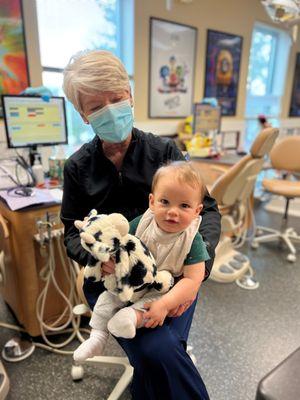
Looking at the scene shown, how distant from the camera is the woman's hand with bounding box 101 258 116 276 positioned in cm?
83

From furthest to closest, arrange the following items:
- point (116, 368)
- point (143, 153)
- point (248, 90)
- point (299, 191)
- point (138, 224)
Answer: point (248, 90), point (299, 191), point (116, 368), point (143, 153), point (138, 224)

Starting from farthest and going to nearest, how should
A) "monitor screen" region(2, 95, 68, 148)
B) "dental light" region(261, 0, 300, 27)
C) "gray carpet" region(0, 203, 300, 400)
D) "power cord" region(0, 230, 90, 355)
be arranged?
"dental light" region(261, 0, 300, 27), "monitor screen" region(2, 95, 68, 148), "power cord" region(0, 230, 90, 355), "gray carpet" region(0, 203, 300, 400)

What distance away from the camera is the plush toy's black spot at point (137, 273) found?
2.70ft

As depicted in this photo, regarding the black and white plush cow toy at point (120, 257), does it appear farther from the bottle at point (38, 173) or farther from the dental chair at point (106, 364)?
the bottle at point (38, 173)

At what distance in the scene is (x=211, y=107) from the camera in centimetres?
313

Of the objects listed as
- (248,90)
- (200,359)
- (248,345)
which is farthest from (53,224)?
(248,90)

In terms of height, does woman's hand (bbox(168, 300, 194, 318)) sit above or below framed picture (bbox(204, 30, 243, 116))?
below

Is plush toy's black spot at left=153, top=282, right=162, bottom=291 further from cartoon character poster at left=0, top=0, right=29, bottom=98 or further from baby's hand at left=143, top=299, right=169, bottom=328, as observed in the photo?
cartoon character poster at left=0, top=0, right=29, bottom=98

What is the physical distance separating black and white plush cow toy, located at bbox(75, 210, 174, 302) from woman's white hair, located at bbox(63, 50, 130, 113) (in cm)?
39

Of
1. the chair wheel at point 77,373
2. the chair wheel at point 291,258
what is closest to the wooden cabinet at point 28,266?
the chair wheel at point 77,373

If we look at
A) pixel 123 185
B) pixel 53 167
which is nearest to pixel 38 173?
pixel 53 167

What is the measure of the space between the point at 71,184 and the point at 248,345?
1.29 m

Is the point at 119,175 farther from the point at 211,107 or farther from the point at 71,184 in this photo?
the point at 211,107

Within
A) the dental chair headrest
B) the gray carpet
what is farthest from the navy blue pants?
the dental chair headrest
